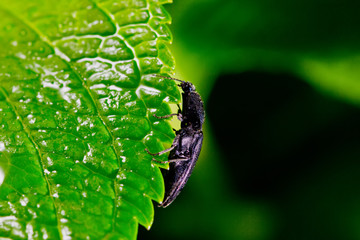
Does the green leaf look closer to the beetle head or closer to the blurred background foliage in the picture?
the beetle head

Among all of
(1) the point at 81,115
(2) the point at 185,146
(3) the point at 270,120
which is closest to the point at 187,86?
(2) the point at 185,146

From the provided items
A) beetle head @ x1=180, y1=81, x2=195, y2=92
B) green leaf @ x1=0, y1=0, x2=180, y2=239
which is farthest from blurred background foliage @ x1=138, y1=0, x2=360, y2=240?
green leaf @ x1=0, y1=0, x2=180, y2=239

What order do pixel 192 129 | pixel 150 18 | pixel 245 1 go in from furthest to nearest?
pixel 245 1
pixel 192 129
pixel 150 18

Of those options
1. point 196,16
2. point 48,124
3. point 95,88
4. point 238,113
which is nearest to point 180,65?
point 196,16

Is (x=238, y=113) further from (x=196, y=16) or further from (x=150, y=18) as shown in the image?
(x=150, y=18)

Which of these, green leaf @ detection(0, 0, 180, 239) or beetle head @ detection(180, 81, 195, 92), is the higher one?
green leaf @ detection(0, 0, 180, 239)

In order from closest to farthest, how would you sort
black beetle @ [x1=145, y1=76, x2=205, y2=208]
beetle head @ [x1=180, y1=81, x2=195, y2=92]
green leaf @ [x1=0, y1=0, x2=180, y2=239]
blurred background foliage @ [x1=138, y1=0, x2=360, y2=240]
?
green leaf @ [x1=0, y1=0, x2=180, y2=239], black beetle @ [x1=145, y1=76, x2=205, y2=208], beetle head @ [x1=180, y1=81, x2=195, y2=92], blurred background foliage @ [x1=138, y1=0, x2=360, y2=240]
